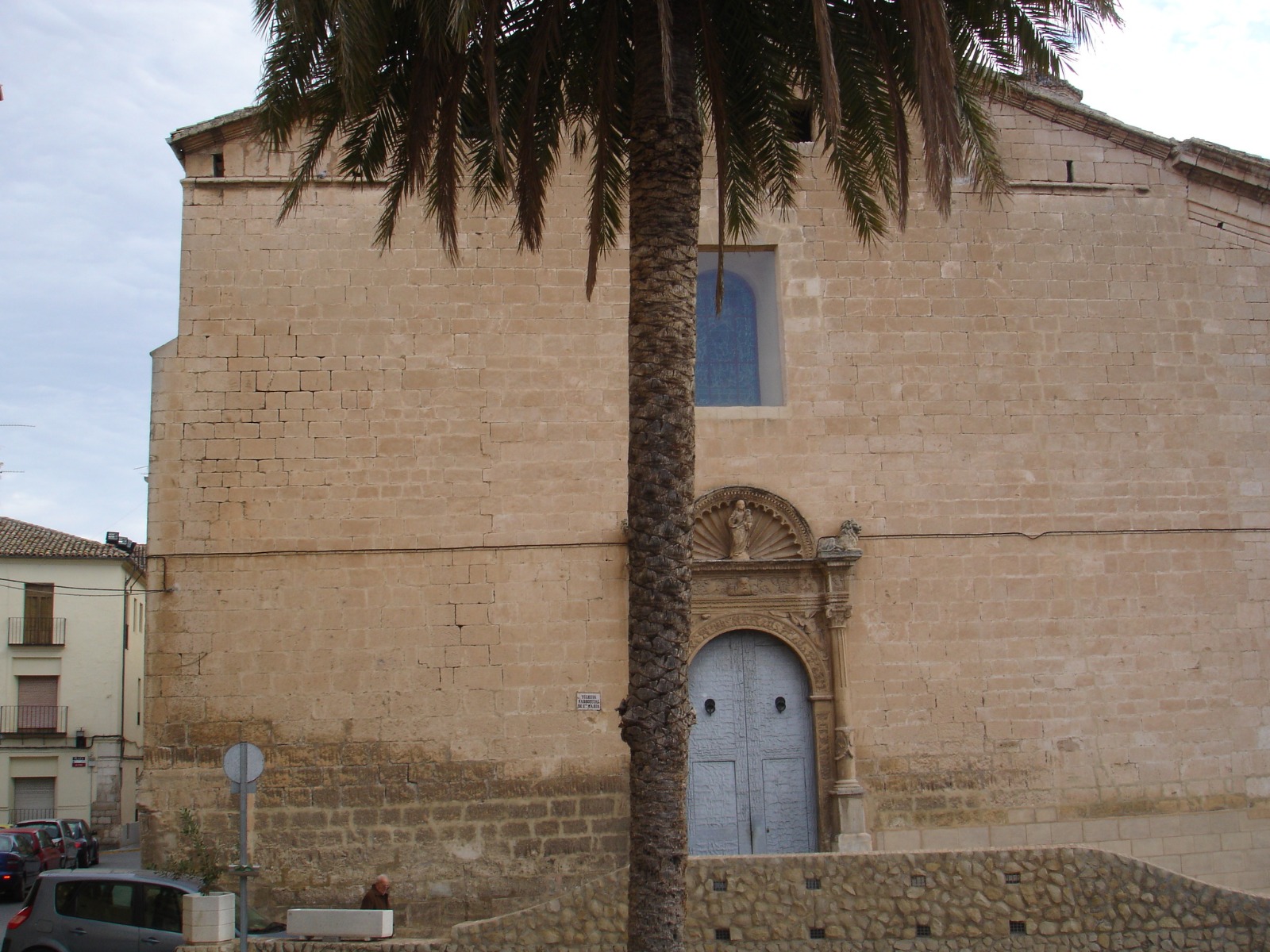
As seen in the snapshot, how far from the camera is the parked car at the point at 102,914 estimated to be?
34.5 feet

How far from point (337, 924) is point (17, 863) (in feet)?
39.0

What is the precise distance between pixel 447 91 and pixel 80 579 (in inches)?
1151

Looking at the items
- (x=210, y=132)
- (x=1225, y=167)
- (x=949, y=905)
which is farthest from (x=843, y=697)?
(x=210, y=132)

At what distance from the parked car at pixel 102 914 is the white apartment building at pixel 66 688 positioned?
75.9ft

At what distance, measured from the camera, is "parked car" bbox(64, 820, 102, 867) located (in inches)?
961

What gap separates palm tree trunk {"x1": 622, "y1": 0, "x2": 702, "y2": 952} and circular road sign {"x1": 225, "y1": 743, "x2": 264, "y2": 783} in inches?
152

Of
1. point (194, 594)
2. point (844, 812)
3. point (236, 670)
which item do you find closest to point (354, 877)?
point (236, 670)

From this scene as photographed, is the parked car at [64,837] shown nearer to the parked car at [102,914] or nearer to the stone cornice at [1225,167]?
the parked car at [102,914]

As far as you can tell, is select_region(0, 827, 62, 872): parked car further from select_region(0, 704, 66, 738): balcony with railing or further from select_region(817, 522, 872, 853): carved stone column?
select_region(817, 522, 872, 853): carved stone column

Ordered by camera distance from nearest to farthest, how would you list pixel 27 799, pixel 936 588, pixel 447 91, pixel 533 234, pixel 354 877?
pixel 447 91
pixel 533 234
pixel 354 877
pixel 936 588
pixel 27 799

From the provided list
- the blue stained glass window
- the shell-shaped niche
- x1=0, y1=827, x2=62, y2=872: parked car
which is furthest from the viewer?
x1=0, y1=827, x2=62, y2=872: parked car

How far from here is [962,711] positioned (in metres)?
13.1

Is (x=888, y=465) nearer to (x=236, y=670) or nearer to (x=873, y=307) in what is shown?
(x=873, y=307)

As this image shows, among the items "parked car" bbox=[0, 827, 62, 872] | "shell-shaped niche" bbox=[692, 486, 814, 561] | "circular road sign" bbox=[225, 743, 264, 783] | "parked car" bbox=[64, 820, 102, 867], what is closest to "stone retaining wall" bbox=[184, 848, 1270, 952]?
"circular road sign" bbox=[225, 743, 264, 783]
